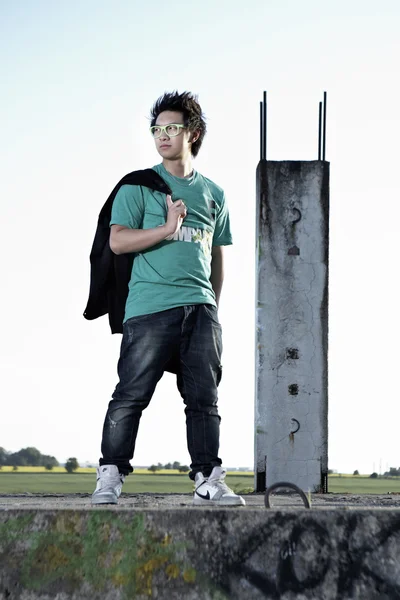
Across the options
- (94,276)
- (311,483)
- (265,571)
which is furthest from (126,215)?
(311,483)

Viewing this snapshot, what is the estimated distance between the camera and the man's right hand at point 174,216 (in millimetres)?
3393

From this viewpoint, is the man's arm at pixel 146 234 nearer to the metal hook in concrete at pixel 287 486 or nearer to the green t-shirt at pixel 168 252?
the green t-shirt at pixel 168 252

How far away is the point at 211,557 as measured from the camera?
2.21 m

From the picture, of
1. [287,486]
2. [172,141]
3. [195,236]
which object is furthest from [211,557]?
[172,141]

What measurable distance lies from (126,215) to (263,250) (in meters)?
3.12

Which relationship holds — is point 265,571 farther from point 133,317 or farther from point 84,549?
point 133,317

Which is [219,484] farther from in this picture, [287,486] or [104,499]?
[287,486]

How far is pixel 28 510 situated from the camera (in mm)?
2320

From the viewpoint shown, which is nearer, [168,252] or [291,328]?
[168,252]

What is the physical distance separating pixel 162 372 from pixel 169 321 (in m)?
0.23

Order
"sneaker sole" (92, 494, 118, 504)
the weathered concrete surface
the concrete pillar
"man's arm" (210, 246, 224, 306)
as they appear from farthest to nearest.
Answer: the concrete pillar, "man's arm" (210, 246, 224, 306), "sneaker sole" (92, 494, 118, 504), the weathered concrete surface

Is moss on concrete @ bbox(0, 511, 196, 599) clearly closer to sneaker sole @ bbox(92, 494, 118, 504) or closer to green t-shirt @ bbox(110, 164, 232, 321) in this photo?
sneaker sole @ bbox(92, 494, 118, 504)

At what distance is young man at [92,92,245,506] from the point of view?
133 inches

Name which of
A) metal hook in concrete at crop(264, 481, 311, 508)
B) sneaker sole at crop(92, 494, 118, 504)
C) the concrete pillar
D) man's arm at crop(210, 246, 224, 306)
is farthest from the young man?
the concrete pillar
